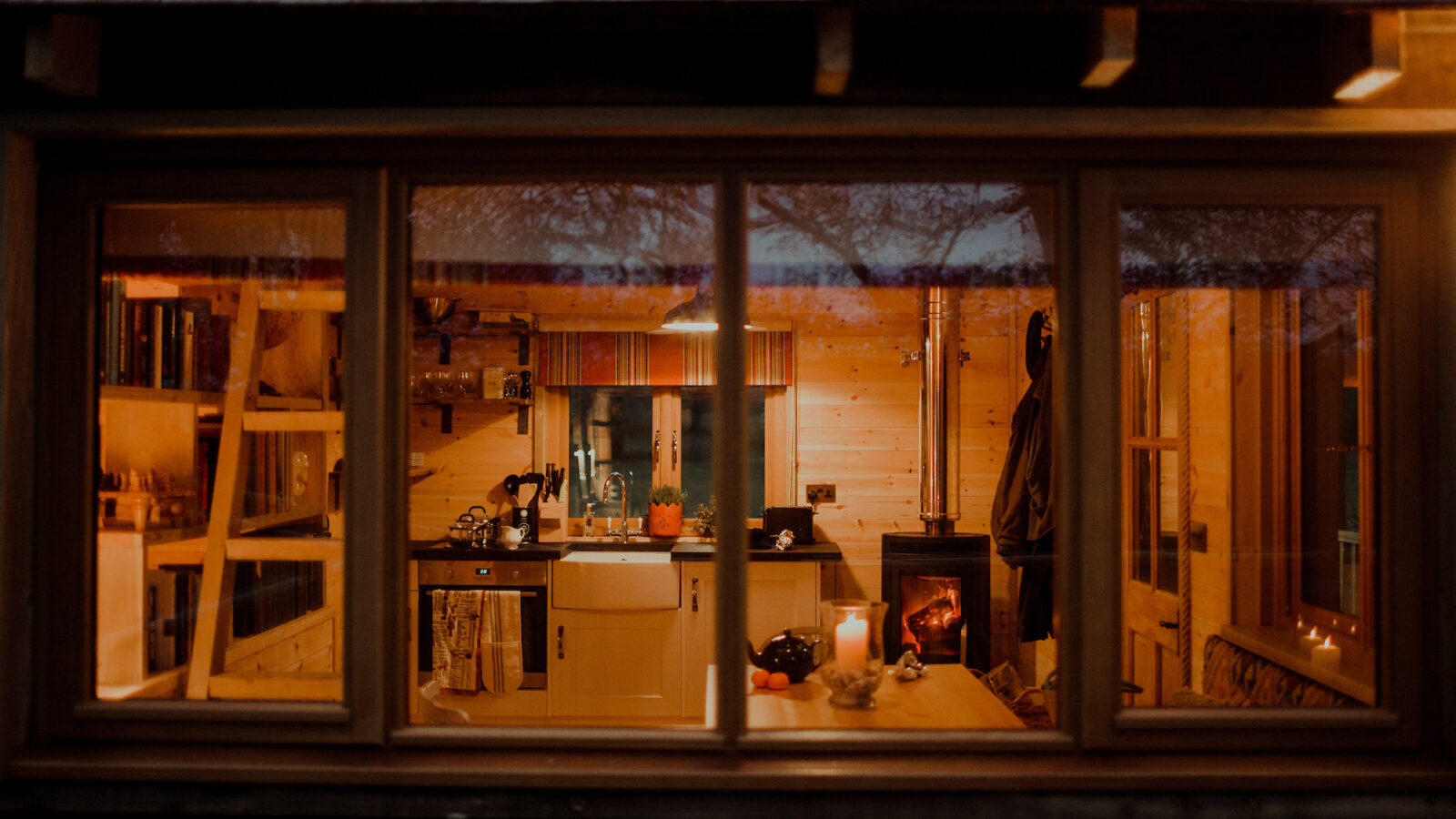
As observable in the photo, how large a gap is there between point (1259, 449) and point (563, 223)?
8.84ft

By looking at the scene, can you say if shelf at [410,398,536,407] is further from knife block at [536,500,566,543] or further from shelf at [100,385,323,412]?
shelf at [100,385,323,412]

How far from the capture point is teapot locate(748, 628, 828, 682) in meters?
A: 3.03

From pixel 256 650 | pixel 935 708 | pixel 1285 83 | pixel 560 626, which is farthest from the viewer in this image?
pixel 560 626

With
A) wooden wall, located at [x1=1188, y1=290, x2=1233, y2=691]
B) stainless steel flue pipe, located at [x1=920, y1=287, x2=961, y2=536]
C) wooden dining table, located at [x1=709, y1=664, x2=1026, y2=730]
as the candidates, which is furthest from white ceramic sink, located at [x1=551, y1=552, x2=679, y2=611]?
wooden wall, located at [x1=1188, y1=290, x2=1233, y2=691]

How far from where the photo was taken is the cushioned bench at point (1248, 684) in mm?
2740

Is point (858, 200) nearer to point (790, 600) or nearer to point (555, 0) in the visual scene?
point (555, 0)

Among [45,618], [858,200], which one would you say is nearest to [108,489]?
[45,618]

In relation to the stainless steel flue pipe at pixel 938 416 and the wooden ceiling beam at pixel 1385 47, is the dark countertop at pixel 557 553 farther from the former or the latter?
the wooden ceiling beam at pixel 1385 47

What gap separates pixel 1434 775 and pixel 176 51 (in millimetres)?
3171

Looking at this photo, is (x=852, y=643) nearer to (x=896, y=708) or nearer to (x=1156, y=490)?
(x=896, y=708)

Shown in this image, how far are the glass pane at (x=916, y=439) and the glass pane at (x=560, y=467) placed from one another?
0.46 meters

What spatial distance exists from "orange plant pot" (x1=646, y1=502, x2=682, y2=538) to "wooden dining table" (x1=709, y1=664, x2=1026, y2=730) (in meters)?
2.62

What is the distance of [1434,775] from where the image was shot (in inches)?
75.9

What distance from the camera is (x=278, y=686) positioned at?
7.16ft
